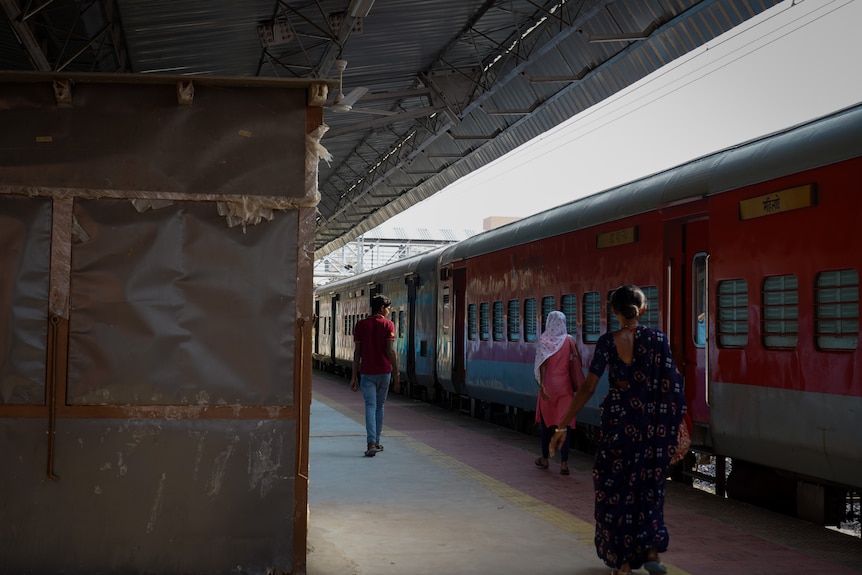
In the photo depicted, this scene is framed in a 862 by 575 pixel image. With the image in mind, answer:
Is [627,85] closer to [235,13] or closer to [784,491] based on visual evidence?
[235,13]

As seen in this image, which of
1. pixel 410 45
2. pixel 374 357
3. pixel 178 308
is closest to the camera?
pixel 178 308

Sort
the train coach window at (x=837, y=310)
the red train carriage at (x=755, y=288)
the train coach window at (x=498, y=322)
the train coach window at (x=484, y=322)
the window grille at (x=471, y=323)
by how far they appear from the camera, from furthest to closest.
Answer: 1. the window grille at (x=471, y=323)
2. the train coach window at (x=484, y=322)
3. the train coach window at (x=498, y=322)
4. the red train carriage at (x=755, y=288)
5. the train coach window at (x=837, y=310)

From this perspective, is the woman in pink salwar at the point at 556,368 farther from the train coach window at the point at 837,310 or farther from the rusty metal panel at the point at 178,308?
the rusty metal panel at the point at 178,308

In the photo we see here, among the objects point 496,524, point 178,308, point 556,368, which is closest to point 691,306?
point 556,368

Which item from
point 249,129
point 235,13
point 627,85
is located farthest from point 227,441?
point 627,85

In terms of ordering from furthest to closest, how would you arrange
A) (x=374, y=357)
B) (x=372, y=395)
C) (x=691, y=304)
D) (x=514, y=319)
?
1. (x=514, y=319)
2. (x=372, y=395)
3. (x=374, y=357)
4. (x=691, y=304)

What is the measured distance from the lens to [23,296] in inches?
225

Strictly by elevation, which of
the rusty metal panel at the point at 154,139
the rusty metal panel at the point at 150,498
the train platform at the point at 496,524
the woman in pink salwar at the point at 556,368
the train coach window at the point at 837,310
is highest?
the rusty metal panel at the point at 154,139

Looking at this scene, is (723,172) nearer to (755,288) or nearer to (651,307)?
(755,288)

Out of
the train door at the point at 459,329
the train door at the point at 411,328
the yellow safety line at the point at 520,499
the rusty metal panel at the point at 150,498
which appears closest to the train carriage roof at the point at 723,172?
the yellow safety line at the point at 520,499

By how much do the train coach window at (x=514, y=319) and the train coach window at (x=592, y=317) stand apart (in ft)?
8.37

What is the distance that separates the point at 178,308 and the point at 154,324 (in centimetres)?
16

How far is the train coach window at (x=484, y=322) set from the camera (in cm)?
1622

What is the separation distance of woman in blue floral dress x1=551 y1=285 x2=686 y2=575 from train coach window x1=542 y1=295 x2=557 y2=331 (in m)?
6.89
